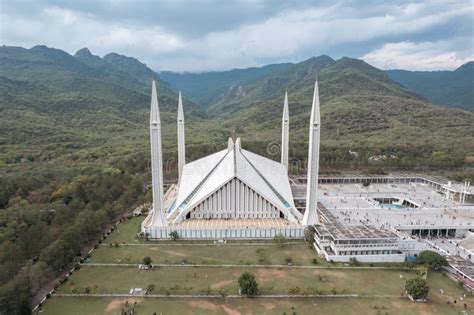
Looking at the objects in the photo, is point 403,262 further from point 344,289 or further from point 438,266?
point 344,289

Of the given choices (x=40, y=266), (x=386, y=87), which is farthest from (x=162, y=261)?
(x=386, y=87)

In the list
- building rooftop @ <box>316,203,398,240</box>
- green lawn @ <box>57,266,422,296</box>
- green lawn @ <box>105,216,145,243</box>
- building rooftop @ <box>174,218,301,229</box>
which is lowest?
green lawn @ <box>57,266,422,296</box>

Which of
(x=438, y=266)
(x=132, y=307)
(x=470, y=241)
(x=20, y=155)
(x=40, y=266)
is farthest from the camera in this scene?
(x=20, y=155)

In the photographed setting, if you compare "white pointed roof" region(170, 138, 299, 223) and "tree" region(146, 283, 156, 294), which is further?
"white pointed roof" region(170, 138, 299, 223)

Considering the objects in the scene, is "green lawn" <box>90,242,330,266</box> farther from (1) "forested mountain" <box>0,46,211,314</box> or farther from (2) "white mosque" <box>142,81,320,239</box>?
(1) "forested mountain" <box>0,46,211,314</box>

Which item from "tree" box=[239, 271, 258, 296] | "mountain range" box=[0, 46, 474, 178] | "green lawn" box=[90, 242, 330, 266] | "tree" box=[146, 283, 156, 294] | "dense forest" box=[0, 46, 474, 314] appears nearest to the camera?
"tree" box=[239, 271, 258, 296]

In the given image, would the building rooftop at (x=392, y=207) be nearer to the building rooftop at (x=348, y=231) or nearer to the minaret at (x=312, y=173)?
the building rooftop at (x=348, y=231)

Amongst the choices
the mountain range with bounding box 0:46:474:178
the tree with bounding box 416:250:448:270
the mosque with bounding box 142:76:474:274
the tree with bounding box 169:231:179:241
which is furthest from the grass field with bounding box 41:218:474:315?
the mountain range with bounding box 0:46:474:178
